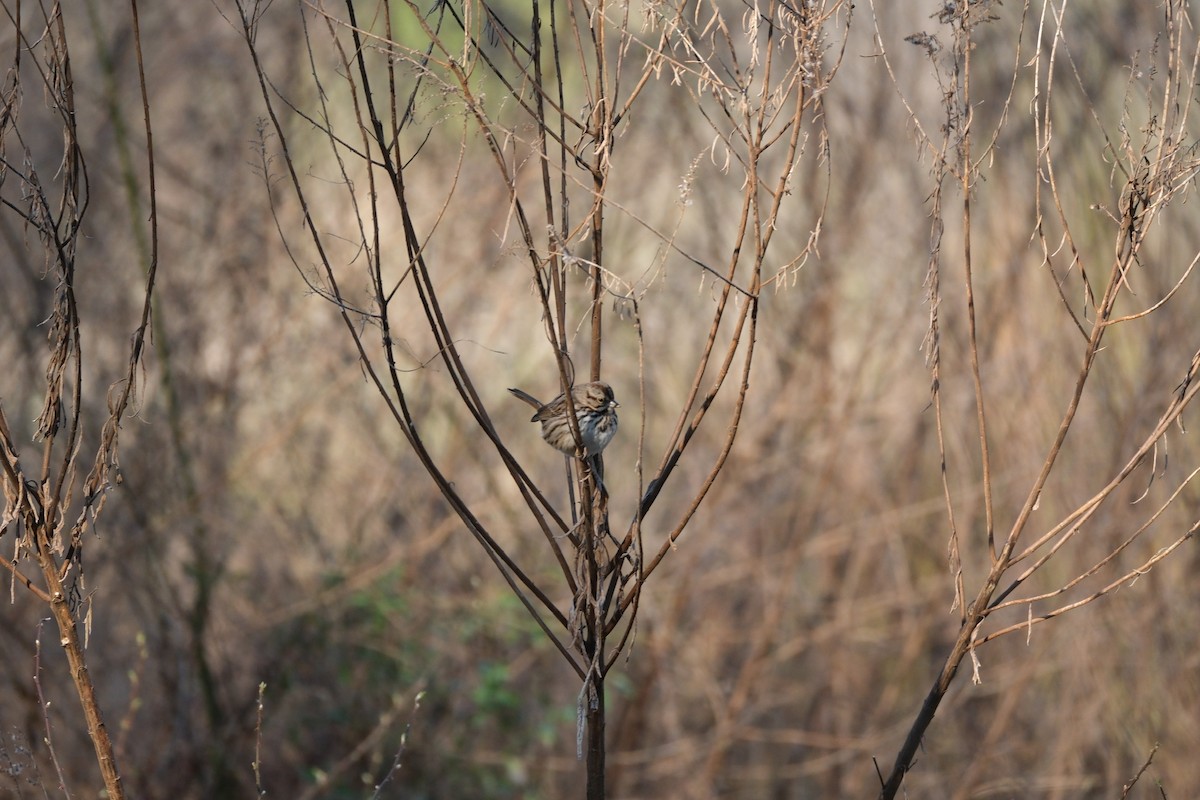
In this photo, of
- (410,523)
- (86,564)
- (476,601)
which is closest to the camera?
(86,564)

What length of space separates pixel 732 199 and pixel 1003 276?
1670 mm

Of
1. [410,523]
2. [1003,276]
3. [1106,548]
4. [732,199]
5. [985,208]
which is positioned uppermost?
[732,199]

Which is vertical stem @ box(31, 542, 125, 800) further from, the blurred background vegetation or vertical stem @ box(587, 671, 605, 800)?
the blurred background vegetation

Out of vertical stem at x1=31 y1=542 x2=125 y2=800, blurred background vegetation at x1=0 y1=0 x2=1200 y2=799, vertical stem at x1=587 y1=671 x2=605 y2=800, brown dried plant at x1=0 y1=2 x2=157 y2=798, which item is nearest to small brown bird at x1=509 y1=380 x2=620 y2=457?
vertical stem at x1=587 y1=671 x2=605 y2=800

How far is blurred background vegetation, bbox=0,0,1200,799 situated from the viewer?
20.3 ft

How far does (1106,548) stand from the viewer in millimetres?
6227

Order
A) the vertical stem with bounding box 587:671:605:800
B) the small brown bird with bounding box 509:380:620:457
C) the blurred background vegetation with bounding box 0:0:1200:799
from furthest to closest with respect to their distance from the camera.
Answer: the blurred background vegetation with bounding box 0:0:1200:799, the small brown bird with bounding box 509:380:620:457, the vertical stem with bounding box 587:671:605:800

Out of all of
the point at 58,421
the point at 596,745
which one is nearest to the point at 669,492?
the point at 596,745

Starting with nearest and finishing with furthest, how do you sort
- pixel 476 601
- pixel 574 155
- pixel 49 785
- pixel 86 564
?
pixel 574 155
pixel 49 785
pixel 86 564
pixel 476 601

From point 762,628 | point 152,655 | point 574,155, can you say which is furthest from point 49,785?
point 574,155

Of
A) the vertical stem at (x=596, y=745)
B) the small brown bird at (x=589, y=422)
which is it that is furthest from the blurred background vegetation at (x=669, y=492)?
the vertical stem at (x=596, y=745)

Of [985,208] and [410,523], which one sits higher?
[985,208]

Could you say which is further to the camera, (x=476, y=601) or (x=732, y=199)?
(x=732, y=199)

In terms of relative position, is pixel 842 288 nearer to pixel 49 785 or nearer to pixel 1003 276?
pixel 1003 276
